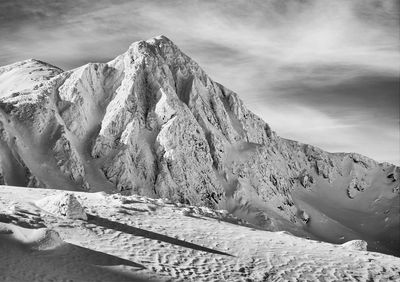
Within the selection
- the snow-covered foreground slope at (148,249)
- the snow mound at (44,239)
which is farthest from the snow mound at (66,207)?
the snow mound at (44,239)

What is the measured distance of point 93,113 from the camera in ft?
591

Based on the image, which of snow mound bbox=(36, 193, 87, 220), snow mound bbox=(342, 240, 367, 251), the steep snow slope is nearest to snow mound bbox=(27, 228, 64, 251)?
snow mound bbox=(36, 193, 87, 220)

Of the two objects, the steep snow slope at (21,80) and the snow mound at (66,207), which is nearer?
the snow mound at (66,207)

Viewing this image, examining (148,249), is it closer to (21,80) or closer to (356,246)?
(356,246)

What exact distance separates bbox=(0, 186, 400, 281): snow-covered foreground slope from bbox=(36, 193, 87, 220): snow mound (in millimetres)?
85

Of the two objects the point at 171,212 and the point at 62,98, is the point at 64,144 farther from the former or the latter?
the point at 171,212

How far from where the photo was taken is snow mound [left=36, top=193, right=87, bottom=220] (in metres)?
26.7

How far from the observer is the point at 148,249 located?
24734 mm

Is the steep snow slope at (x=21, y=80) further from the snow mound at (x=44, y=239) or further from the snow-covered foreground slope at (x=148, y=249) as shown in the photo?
the snow mound at (x=44, y=239)

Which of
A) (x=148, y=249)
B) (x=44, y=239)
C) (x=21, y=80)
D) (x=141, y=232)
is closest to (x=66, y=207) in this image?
(x=44, y=239)

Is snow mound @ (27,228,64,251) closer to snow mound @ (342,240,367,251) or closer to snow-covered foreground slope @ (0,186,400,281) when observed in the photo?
snow-covered foreground slope @ (0,186,400,281)

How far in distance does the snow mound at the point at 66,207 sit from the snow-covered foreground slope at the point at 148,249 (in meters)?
0.08

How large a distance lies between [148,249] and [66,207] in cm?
593

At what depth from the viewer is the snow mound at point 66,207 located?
1049 inches
